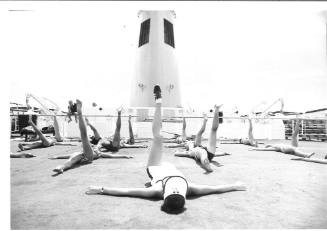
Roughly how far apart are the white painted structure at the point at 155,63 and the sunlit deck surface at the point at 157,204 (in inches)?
240

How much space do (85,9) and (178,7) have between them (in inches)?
22.4

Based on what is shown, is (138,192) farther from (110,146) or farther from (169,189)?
(110,146)

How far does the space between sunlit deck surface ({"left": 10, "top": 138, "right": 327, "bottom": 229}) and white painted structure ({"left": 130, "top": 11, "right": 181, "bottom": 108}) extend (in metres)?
6.10

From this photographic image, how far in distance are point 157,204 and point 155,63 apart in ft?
24.1

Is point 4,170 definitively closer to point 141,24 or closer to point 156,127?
point 156,127

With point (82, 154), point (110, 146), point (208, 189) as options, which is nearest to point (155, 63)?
point (110, 146)

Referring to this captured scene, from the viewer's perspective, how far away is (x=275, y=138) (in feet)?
27.9

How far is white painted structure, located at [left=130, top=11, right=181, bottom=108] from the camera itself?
860cm

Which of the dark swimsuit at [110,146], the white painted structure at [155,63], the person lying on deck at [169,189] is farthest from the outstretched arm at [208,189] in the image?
the white painted structure at [155,63]

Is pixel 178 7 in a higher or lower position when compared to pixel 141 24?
lower

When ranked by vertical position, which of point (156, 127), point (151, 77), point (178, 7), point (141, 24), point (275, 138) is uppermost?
point (141, 24)

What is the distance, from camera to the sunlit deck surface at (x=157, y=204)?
1431mm

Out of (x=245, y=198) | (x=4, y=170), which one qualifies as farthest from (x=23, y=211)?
(x=245, y=198)

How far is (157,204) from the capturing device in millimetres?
1741
